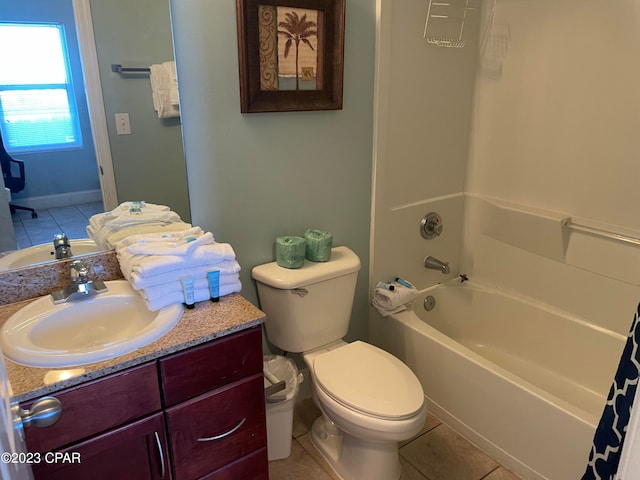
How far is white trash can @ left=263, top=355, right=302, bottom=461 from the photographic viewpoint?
6.18 ft

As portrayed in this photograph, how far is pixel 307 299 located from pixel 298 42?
985 millimetres

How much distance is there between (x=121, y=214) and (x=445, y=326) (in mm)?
1755

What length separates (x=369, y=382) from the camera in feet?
5.83

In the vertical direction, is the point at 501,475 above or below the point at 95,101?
below

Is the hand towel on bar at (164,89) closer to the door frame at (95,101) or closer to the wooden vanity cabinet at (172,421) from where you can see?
the door frame at (95,101)

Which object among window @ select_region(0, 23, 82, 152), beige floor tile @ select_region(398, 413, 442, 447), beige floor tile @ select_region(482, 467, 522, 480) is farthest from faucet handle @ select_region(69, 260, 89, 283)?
beige floor tile @ select_region(482, 467, 522, 480)

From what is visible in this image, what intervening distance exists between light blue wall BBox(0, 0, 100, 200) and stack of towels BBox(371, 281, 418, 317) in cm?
132

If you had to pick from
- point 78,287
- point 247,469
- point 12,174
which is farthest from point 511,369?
point 12,174

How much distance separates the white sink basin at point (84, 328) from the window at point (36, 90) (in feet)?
1.62

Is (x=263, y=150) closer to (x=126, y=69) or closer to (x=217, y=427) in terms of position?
(x=126, y=69)

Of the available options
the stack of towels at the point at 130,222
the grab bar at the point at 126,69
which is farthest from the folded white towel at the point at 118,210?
the grab bar at the point at 126,69

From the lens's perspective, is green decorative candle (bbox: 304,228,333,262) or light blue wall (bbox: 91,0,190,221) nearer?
light blue wall (bbox: 91,0,190,221)

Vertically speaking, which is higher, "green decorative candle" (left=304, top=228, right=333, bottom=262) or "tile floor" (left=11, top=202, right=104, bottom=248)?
"tile floor" (left=11, top=202, right=104, bottom=248)

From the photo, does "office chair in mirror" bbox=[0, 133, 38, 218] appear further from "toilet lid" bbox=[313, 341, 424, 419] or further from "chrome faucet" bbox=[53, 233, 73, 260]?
"toilet lid" bbox=[313, 341, 424, 419]
